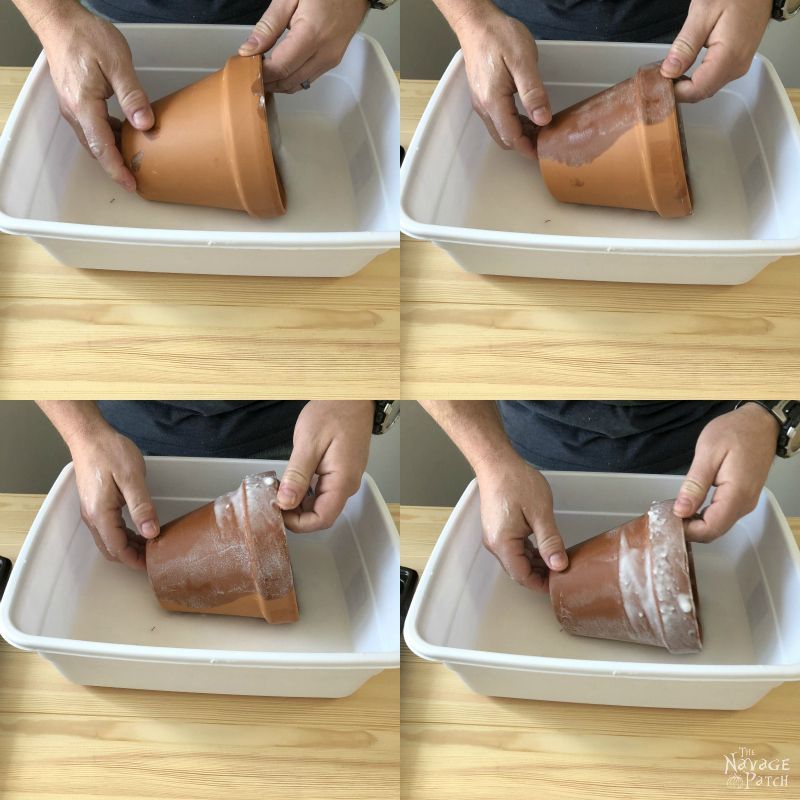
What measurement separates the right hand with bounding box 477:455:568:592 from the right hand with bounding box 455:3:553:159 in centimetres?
17

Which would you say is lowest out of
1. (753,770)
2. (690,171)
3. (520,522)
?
(753,770)

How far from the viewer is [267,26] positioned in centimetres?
45

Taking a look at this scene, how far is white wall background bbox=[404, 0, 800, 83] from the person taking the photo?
429 mm

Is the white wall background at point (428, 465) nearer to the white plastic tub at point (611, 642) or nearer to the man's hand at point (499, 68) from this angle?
the white plastic tub at point (611, 642)

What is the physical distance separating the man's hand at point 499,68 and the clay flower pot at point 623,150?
0.02 meters

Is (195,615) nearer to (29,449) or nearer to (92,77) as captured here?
(29,449)

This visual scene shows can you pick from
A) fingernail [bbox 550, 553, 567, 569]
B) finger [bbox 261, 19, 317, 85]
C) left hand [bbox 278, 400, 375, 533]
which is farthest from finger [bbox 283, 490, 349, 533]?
finger [bbox 261, 19, 317, 85]

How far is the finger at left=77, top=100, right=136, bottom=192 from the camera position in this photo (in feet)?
1.46

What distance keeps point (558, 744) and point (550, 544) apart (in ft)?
0.32

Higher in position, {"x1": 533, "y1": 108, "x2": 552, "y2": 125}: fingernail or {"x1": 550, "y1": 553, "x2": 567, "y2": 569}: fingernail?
{"x1": 533, "y1": 108, "x2": 552, "y2": 125}: fingernail

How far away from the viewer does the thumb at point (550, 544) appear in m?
0.46

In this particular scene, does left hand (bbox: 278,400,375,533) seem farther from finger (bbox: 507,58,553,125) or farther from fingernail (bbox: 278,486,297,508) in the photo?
finger (bbox: 507,58,553,125)

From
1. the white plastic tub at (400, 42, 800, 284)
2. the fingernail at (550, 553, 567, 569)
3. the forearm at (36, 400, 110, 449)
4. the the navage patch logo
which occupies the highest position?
the white plastic tub at (400, 42, 800, 284)

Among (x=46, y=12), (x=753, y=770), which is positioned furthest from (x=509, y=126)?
(x=753, y=770)
